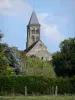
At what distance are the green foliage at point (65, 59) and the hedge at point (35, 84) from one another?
47.2m

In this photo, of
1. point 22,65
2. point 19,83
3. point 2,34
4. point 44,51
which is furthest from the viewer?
point 44,51

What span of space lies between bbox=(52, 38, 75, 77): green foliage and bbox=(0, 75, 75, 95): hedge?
47.2m

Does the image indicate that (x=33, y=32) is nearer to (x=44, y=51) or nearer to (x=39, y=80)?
(x=44, y=51)

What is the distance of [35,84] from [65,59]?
5710cm

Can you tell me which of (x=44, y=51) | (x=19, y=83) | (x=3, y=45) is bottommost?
(x=19, y=83)

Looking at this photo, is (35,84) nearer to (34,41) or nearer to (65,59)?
(65,59)

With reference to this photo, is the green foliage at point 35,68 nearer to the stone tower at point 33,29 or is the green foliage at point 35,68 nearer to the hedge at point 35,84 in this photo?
the hedge at point 35,84

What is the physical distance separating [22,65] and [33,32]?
134723 millimetres

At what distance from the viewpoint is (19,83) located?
158ft

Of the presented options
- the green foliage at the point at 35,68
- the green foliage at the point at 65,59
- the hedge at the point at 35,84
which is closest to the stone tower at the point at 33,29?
the green foliage at the point at 65,59

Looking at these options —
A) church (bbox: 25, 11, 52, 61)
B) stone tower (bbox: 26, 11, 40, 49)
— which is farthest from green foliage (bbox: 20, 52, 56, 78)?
stone tower (bbox: 26, 11, 40, 49)

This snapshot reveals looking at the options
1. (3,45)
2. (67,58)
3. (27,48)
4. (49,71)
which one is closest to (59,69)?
(67,58)

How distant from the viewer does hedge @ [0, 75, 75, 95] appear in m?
47.4

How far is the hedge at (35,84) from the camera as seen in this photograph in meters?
47.4
